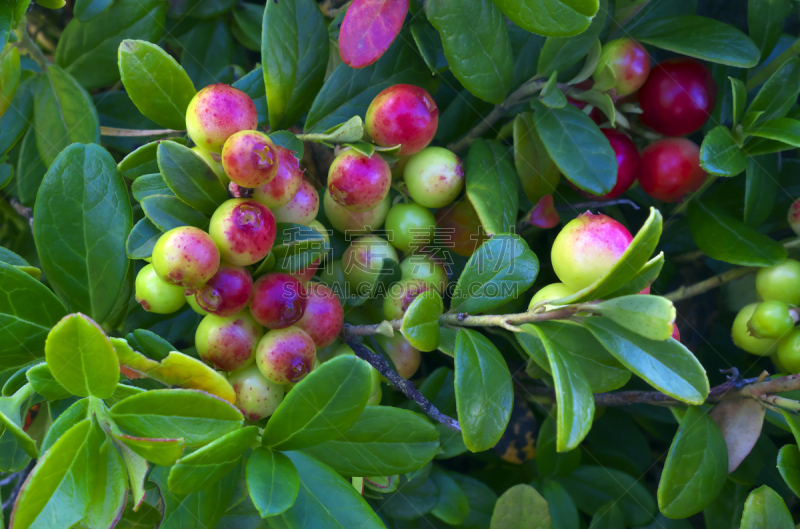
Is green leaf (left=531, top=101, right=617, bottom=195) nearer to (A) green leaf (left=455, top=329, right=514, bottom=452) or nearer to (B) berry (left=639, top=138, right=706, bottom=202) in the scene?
Answer: (B) berry (left=639, top=138, right=706, bottom=202)

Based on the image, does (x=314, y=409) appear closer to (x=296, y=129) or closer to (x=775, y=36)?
(x=296, y=129)

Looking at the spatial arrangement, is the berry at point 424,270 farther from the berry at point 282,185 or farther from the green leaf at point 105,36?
the green leaf at point 105,36

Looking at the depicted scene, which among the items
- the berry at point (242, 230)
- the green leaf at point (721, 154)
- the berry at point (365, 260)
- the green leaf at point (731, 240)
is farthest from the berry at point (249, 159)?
the green leaf at point (731, 240)

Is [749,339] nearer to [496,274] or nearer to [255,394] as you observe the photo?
[496,274]

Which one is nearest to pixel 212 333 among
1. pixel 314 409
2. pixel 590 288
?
pixel 314 409

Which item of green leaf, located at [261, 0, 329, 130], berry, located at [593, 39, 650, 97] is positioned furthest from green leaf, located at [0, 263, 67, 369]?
berry, located at [593, 39, 650, 97]

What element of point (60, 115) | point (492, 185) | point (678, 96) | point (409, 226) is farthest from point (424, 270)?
point (60, 115)
